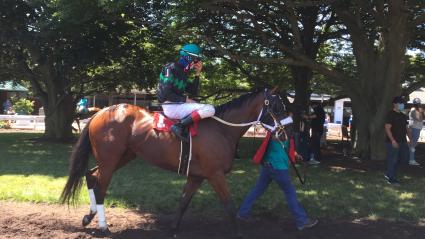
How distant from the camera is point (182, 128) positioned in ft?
20.2

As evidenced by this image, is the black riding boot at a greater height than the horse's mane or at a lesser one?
lesser

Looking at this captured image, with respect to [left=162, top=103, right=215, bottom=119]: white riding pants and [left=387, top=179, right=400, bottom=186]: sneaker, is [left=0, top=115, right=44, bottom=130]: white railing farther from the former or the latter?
[left=162, top=103, right=215, bottom=119]: white riding pants

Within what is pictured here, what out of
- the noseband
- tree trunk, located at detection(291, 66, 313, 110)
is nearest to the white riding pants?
the noseband

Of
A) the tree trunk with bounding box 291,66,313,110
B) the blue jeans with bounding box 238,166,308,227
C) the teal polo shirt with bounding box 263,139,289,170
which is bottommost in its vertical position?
the blue jeans with bounding box 238,166,308,227

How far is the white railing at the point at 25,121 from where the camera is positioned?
2773cm

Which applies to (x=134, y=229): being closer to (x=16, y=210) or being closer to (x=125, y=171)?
(x=16, y=210)

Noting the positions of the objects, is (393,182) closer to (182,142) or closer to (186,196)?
(186,196)

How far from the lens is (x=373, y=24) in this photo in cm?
1448

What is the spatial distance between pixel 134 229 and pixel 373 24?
10.6m

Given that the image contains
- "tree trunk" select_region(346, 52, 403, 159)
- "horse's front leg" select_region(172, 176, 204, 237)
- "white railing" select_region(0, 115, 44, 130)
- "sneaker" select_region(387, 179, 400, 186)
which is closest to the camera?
"horse's front leg" select_region(172, 176, 204, 237)

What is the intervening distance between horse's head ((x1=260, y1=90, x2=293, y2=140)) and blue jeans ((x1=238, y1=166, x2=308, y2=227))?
640mm

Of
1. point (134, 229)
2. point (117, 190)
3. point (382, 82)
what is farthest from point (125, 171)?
point (382, 82)

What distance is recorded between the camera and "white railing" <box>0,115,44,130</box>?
1092 inches

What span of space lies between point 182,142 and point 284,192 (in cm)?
156
